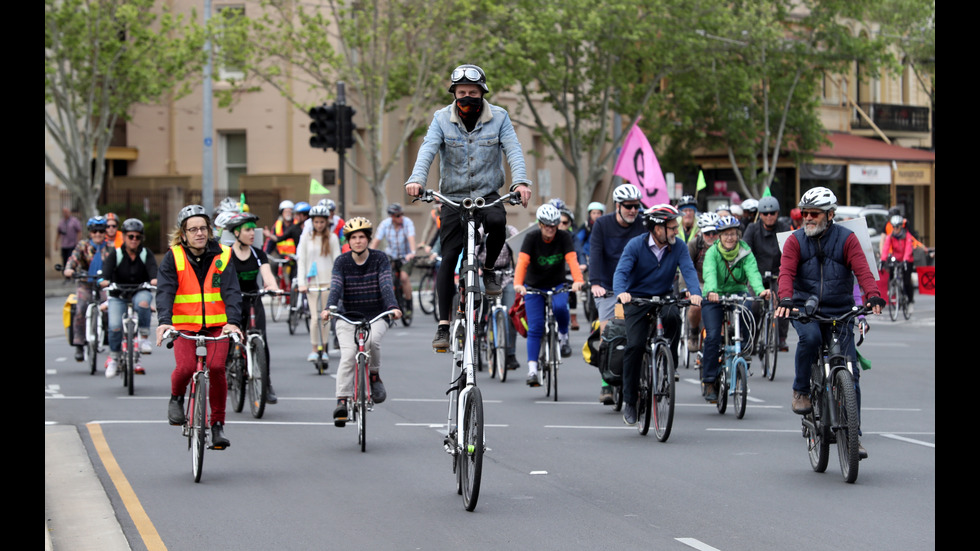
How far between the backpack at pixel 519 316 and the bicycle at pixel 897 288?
12.3m

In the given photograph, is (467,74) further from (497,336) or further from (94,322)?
(94,322)

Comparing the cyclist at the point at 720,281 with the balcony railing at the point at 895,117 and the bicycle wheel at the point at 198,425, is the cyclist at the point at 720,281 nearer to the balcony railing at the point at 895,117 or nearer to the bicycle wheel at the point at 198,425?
the bicycle wheel at the point at 198,425

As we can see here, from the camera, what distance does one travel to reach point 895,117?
173ft

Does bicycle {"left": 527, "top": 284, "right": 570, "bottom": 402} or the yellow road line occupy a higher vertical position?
bicycle {"left": 527, "top": 284, "right": 570, "bottom": 402}

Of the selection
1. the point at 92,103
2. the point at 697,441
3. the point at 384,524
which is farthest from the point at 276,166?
the point at 384,524

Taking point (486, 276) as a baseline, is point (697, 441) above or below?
below

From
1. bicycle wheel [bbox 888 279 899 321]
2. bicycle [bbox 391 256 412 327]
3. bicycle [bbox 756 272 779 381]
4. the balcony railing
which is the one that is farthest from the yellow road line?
the balcony railing

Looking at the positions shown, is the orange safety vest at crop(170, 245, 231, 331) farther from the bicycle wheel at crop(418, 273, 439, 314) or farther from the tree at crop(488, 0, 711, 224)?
the tree at crop(488, 0, 711, 224)

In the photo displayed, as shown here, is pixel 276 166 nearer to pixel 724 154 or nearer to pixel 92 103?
pixel 92 103

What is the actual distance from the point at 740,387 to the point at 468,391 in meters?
4.75

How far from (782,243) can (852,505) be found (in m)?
2.44

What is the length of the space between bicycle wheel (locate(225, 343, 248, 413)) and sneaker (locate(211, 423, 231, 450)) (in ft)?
9.49

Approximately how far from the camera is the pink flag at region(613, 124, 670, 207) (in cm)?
2058
